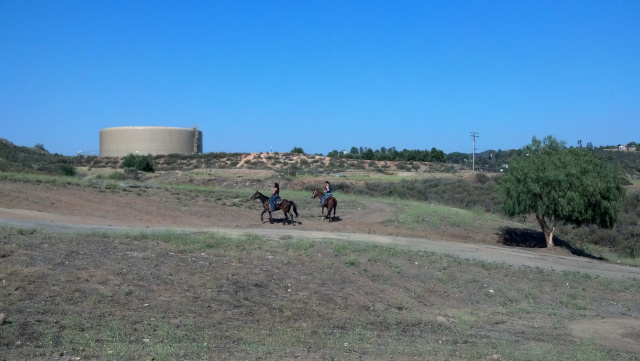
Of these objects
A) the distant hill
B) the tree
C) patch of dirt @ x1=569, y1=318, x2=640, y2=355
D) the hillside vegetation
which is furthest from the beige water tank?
patch of dirt @ x1=569, y1=318, x2=640, y2=355

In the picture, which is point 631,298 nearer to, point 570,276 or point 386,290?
point 570,276

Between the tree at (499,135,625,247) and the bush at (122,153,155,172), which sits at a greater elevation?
the bush at (122,153,155,172)

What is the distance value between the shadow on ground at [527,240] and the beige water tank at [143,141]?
67637mm

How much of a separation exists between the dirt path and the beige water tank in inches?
2249

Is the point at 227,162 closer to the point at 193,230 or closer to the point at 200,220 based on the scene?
the point at 200,220

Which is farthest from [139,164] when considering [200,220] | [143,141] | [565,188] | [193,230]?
[565,188]

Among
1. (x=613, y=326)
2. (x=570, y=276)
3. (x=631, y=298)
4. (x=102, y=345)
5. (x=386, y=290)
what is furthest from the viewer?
(x=570, y=276)

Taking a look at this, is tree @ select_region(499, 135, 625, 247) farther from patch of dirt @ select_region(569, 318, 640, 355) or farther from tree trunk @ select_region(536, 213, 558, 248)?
patch of dirt @ select_region(569, 318, 640, 355)

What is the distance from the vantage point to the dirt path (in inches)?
977

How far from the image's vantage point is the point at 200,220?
30.6 meters

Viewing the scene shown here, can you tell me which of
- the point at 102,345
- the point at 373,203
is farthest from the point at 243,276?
the point at 373,203

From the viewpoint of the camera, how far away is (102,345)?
9758 millimetres

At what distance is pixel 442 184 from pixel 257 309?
48407 mm

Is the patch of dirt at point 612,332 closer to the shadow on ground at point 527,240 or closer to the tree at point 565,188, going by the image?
the tree at point 565,188
